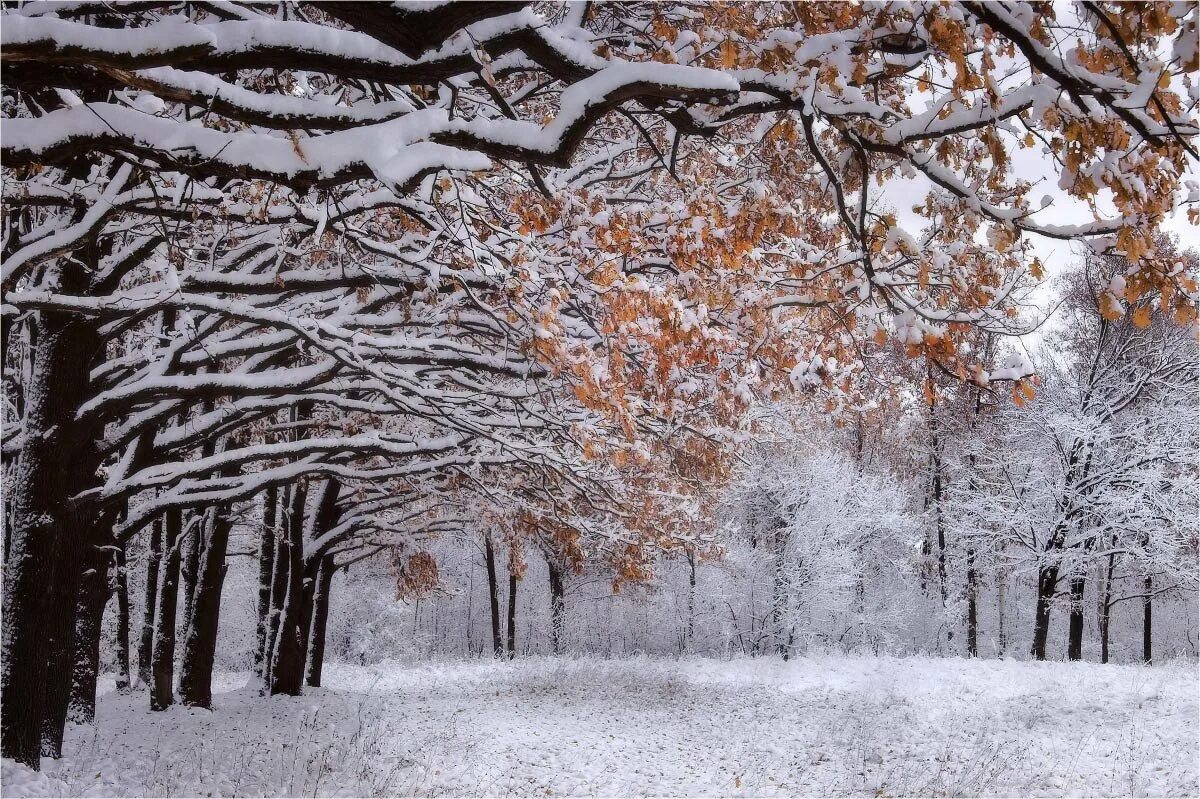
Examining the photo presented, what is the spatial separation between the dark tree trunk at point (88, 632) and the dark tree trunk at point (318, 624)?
555cm

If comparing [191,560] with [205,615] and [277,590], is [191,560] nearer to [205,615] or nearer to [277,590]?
[205,615]

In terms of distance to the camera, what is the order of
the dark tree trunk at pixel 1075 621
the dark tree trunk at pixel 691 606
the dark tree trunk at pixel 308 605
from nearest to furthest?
the dark tree trunk at pixel 308 605 < the dark tree trunk at pixel 1075 621 < the dark tree trunk at pixel 691 606

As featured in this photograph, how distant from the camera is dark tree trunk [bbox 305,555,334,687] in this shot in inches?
619

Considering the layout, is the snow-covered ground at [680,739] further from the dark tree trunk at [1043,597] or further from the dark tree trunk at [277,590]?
the dark tree trunk at [1043,597]

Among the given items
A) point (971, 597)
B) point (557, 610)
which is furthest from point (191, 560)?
point (971, 597)

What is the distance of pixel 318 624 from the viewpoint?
16.4 m

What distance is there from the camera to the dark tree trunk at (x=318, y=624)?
1573 centimetres

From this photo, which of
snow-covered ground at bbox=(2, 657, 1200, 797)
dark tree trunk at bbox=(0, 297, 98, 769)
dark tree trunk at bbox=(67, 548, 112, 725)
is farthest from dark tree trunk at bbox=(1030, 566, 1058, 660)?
dark tree trunk at bbox=(0, 297, 98, 769)

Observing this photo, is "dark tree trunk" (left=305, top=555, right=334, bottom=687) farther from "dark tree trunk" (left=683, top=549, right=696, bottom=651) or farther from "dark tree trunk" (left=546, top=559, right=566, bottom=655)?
"dark tree trunk" (left=683, top=549, right=696, bottom=651)

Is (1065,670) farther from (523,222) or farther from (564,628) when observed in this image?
(564,628)

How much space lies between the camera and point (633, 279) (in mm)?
4793

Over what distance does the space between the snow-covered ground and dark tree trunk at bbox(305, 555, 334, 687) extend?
1289 millimetres

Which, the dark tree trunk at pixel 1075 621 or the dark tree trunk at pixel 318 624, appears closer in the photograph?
the dark tree trunk at pixel 318 624

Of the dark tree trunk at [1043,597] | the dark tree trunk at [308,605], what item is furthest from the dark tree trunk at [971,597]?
the dark tree trunk at [308,605]
